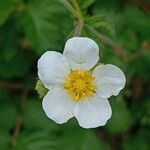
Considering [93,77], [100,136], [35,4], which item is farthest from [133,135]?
[93,77]

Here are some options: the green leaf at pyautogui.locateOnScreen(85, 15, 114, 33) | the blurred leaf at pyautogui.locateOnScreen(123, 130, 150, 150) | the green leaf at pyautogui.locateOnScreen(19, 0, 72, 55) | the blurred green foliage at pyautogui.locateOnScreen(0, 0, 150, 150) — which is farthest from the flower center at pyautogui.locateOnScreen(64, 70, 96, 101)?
the blurred leaf at pyautogui.locateOnScreen(123, 130, 150, 150)

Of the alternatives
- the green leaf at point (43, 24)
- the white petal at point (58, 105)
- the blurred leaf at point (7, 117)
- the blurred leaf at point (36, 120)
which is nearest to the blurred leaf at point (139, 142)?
the blurred leaf at point (36, 120)

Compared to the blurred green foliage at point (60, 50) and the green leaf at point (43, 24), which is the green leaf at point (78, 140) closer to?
the blurred green foliage at point (60, 50)

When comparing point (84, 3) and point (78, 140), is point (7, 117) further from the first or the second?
point (84, 3)

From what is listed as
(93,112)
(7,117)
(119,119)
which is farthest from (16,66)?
(93,112)

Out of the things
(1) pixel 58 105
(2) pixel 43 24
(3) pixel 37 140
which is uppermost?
(1) pixel 58 105

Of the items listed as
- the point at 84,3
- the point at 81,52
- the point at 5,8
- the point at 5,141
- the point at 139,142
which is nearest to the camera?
the point at 81,52

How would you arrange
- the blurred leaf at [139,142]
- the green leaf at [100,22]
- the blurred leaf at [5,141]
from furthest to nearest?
the blurred leaf at [139,142] → the blurred leaf at [5,141] → the green leaf at [100,22]
